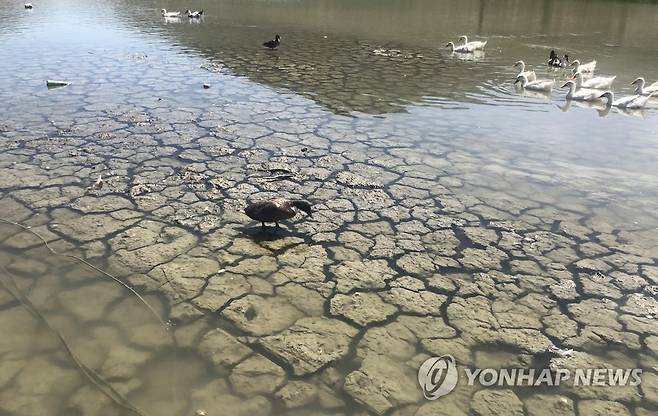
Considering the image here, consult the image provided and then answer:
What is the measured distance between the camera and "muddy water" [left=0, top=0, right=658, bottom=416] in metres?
4.15

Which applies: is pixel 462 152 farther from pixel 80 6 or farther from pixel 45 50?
pixel 80 6

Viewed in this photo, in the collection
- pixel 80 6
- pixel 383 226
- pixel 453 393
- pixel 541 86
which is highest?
pixel 80 6

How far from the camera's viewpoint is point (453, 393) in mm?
4074

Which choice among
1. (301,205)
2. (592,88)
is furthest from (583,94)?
(301,205)

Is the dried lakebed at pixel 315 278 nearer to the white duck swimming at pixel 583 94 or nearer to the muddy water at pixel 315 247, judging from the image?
the muddy water at pixel 315 247

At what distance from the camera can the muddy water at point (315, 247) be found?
13.6 ft

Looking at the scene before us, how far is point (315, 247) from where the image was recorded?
19.6ft

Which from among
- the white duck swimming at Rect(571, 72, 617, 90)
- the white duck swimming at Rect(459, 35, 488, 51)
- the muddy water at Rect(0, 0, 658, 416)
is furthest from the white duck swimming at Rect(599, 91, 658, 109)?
the white duck swimming at Rect(459, 35, 488, 51)

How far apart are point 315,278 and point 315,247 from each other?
24.6 inches

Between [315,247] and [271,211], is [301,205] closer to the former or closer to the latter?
[271,211]

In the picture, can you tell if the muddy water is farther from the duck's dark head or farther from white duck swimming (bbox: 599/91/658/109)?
white duck swimming (bbox: 599/91/658/109)

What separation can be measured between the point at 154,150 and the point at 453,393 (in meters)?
6.67

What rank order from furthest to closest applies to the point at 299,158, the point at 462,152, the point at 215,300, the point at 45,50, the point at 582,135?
the point at 45,50 < the point at 582,135 < the point at 462,152 < the point at 299,158 < the point at 215,300

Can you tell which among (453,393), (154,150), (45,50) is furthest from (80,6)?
(453,393)
